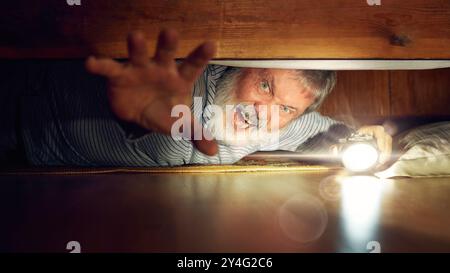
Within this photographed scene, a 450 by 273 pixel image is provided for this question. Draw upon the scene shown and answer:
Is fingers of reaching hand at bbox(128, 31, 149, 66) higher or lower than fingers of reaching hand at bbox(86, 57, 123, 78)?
higher

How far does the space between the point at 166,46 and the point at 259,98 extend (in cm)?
92

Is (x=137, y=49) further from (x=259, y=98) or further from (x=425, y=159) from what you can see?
(x=425, y=159)

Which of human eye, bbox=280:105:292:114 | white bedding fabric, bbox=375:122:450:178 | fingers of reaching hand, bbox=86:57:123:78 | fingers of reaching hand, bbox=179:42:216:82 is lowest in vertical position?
white bedding fabric, bbox=375:122:450:178

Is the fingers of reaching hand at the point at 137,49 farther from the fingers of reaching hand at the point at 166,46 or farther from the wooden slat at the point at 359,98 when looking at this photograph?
the wooden slat at the point at 359,98

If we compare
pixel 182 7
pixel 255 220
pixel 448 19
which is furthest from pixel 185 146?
pixel 448 19

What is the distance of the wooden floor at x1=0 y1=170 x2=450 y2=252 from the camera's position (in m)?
0.63

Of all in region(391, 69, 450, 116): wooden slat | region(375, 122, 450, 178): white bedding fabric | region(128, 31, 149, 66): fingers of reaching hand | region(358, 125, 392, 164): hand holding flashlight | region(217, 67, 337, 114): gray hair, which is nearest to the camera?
region(128, 31, 149, 66): fingers of reaching hand

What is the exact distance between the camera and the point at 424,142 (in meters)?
1.47

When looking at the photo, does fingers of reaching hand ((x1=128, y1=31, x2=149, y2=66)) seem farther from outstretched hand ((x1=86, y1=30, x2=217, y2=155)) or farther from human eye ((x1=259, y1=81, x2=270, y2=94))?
human eye ((x1=259, y1=81, x2=270, y2=94))

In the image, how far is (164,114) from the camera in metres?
1.23

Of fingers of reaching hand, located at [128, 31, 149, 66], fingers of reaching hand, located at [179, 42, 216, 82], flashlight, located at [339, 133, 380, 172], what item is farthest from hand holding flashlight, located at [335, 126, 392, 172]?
fingers of reaching hand, located at [128, 31, 149, 66]

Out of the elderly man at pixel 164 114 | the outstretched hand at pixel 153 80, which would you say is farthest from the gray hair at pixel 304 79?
the outstretched hand at pixel 153 80

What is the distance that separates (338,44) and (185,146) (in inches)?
35.0

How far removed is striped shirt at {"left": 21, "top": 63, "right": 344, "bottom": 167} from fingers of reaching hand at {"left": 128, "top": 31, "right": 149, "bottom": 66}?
572 mm
